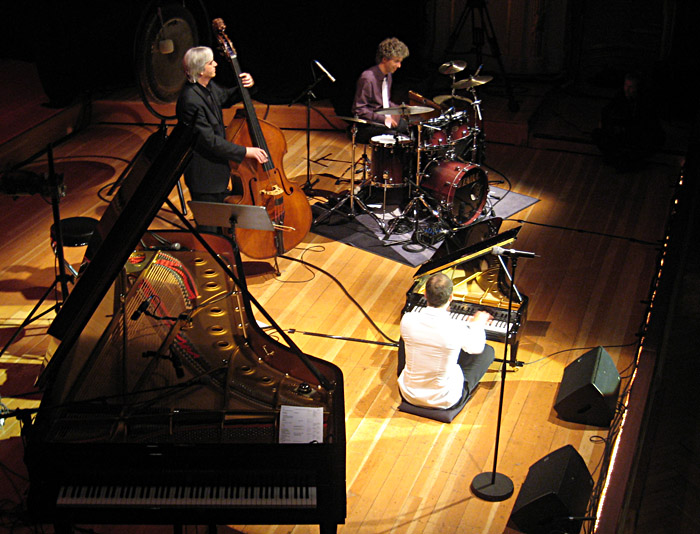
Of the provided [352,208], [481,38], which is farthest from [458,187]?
[481,38]

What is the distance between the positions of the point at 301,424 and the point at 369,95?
14.1 feet

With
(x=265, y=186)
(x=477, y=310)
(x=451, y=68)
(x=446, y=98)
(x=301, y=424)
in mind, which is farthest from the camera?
(x=451, y=68)

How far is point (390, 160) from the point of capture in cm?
684

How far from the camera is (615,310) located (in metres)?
5.85

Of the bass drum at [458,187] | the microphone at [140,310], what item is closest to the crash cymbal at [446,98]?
the bass drum at [458,187]

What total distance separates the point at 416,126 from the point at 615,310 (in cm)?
226

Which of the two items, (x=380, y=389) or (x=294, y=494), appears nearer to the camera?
(x=294, y=494)

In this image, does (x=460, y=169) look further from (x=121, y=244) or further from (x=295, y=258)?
(x=121, y=244)

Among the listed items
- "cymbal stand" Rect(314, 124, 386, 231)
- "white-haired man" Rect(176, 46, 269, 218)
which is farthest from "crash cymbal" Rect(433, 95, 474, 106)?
"white-haired man" Rect(176, 46, 269, 218)

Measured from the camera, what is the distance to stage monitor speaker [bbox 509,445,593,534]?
12.5 ft

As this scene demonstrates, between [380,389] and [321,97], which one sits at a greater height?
[321,97]

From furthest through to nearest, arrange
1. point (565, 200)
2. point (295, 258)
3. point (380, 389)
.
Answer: point (565, 200), point (295, 258), point (380, 389)

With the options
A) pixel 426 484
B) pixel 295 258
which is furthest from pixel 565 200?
pixel 426 484

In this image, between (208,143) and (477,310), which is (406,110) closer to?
(208,143)
